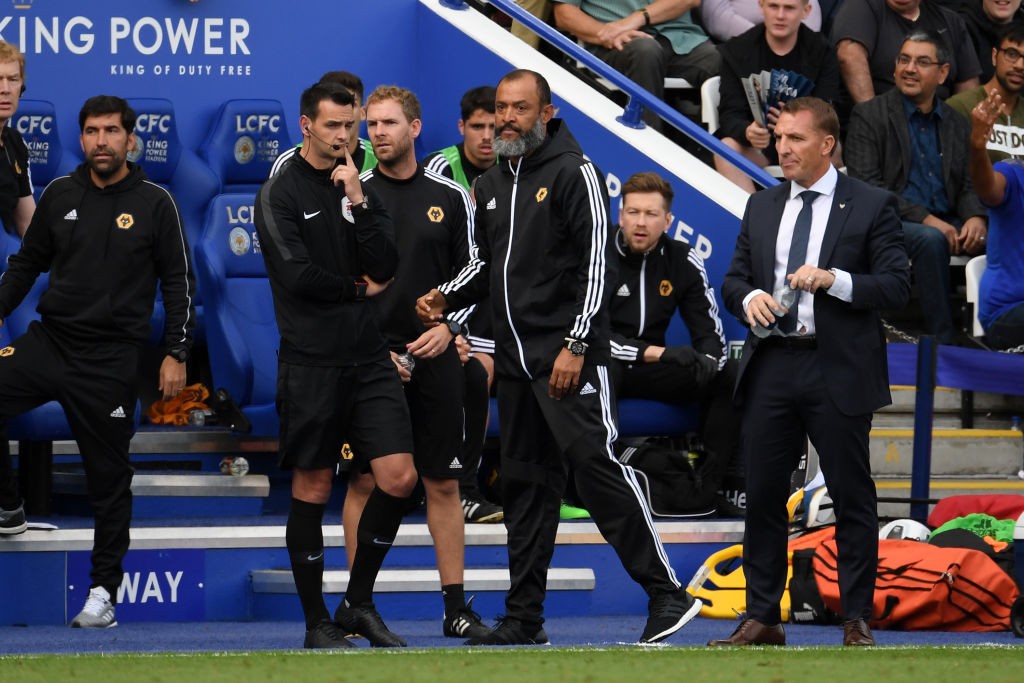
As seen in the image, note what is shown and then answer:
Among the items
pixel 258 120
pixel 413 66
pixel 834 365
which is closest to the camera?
pixel 834 365

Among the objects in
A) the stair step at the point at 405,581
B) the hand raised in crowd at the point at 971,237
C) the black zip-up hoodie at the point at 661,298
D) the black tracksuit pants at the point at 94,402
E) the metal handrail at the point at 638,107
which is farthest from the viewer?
the hand raised in crowd at the point at 971,237

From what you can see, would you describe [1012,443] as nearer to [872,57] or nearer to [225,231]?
[872,57]

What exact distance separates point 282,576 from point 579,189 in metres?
2.00

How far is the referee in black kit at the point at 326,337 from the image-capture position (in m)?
5.42

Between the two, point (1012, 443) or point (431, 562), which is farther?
point (1012, 443)

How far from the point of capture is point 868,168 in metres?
8.70

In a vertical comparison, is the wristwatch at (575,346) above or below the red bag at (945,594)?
above

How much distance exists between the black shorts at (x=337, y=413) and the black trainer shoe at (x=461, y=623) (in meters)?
0.66

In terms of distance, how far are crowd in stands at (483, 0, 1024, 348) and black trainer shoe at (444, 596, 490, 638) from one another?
3354 mm

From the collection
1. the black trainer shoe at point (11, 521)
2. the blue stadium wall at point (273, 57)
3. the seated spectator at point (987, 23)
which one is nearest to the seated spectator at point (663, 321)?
the blue stadium wall at point (273, 57)

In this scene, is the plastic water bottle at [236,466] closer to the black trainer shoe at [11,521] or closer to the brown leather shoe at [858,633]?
the black trainer shoe at [11,521]

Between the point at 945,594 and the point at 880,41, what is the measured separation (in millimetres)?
4281

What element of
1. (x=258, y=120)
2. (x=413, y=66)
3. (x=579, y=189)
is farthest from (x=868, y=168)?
(x=579, y=189)

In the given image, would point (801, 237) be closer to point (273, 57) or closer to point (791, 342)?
point (791, 342)
